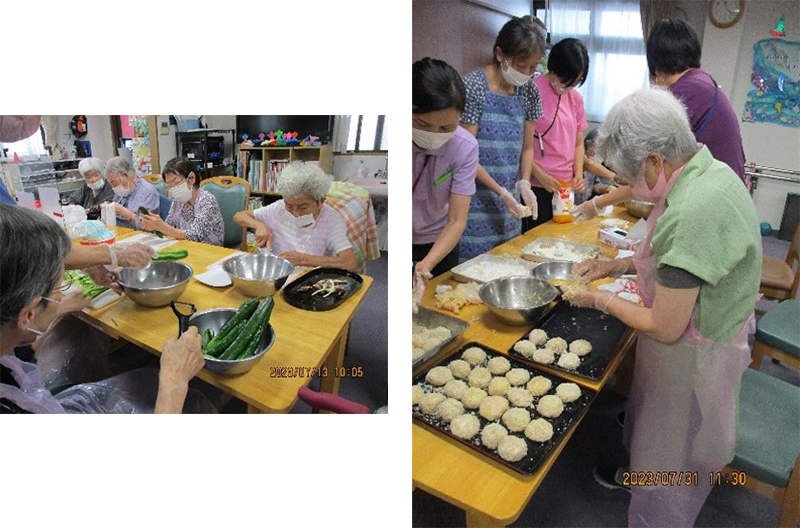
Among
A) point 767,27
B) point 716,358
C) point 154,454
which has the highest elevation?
point 767,27

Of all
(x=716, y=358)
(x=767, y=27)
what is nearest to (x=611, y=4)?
(x=767, y=27)

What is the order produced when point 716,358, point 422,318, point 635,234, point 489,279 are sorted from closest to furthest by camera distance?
1. point 716,358
2. point 422,318
3. point 489,279
4. point 635,234

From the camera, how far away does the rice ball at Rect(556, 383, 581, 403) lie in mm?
1007

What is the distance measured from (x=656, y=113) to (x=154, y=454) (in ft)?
3.86

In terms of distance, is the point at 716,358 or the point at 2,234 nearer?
the point at 2,234

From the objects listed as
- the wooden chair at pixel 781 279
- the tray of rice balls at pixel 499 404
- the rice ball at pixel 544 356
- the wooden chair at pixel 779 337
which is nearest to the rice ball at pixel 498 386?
the tray of rice balls at pixel 499 404

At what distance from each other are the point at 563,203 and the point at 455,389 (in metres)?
1.26

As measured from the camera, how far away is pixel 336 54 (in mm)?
858

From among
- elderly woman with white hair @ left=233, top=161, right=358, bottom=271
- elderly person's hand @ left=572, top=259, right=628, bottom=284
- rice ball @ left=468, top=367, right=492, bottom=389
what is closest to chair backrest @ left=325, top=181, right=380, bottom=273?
elderly woman with white hair @ left=233, top=161, right=358, bottom=271

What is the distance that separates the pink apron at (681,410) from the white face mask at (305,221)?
0.74m

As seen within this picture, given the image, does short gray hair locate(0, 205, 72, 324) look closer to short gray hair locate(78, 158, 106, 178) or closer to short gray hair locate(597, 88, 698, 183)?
short gray hair locate(78, 158, 106, 178)

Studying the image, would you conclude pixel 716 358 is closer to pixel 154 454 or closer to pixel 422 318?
pixel 422 318

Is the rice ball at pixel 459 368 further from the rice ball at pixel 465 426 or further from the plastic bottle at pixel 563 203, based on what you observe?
the plastic bottle at pixel 563 203

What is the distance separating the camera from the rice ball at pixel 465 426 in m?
0.90
